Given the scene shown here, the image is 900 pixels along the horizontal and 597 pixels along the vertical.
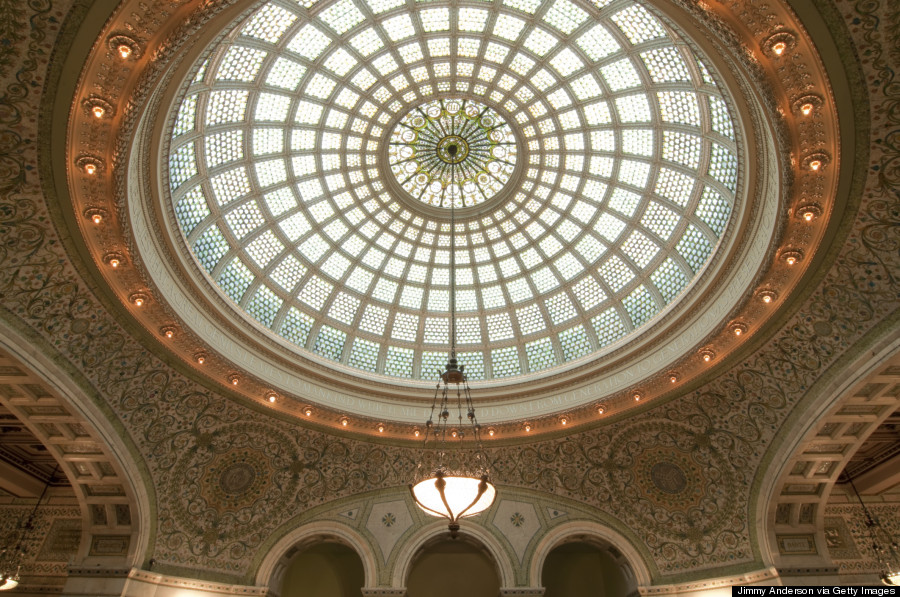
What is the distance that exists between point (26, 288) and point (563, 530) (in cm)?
1439

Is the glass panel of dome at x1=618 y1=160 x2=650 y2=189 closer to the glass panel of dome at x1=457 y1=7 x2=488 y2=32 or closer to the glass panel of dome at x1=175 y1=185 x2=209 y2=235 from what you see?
the glass panel of dome at x1=457 y1=7 x2=488 y2=32

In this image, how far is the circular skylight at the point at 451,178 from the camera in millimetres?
12352

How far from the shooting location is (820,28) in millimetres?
6695

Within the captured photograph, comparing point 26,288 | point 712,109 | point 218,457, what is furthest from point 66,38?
point 712,109

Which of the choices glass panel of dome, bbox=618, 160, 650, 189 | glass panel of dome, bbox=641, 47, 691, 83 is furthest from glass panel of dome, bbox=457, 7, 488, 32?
glass panel of dome, bbox=618, 160, 650, 189

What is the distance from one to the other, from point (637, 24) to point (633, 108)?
2.40 metres

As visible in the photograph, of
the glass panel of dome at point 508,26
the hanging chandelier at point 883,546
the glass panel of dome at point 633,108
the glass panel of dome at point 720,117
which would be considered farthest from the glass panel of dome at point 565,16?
the hanging chandelier at point 883,546

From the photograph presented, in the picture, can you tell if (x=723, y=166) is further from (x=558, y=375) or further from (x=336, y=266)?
(x=336, y=266)

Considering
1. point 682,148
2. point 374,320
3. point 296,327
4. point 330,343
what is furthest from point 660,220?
point 296,327

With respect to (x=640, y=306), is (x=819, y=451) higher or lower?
lower

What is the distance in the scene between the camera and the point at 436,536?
15555 millimetres

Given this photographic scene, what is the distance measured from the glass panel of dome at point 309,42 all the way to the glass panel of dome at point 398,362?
9106 millimetres

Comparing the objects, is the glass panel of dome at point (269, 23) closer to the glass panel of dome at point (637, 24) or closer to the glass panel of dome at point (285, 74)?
the glass panel of dome at point (285, 74)

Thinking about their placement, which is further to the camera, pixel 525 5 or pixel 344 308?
pixel 344 308
